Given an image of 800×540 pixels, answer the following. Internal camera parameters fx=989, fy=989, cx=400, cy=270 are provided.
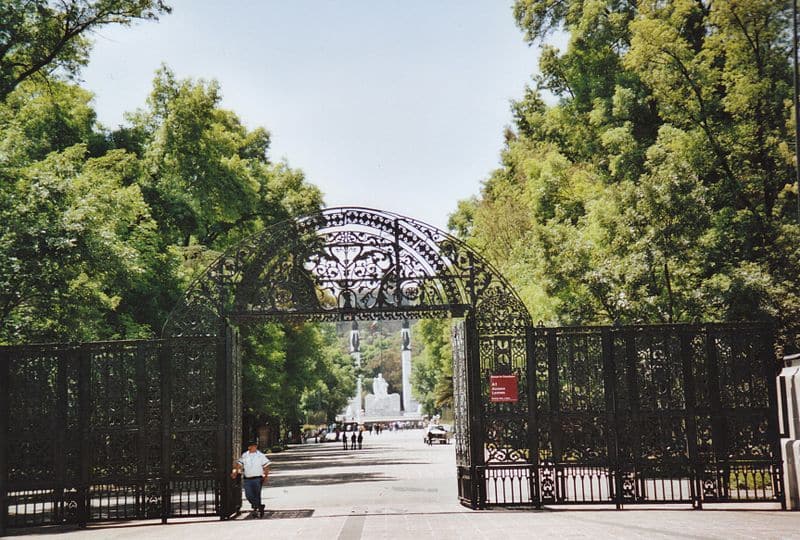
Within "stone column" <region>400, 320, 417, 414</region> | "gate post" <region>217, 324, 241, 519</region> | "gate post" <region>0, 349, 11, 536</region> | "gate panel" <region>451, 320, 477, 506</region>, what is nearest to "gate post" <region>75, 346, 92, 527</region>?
"gate post" <region>0, 349, 11, 536</region>

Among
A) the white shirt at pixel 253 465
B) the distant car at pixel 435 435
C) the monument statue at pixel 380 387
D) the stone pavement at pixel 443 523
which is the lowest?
the distant car at pixel 435 435

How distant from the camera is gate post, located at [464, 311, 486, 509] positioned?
17047 millimetres

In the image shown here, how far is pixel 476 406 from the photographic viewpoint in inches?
677

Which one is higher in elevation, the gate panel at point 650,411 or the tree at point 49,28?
the tree at point 49,28

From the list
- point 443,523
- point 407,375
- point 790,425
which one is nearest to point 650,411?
point 790,425

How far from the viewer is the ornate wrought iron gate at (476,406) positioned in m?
16.9

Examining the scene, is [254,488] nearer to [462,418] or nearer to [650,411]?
[462,418]

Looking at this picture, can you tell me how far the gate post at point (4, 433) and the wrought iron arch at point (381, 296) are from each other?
2.73m

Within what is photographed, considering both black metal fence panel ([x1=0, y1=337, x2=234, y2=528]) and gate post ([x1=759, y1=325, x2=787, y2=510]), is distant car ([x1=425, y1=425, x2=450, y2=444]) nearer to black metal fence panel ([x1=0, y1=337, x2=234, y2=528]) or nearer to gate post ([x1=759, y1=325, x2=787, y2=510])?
black metal fence panel ([x1=0, y1=337, x2=234, y2=528])

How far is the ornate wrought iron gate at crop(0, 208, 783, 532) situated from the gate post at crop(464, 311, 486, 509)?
2cm

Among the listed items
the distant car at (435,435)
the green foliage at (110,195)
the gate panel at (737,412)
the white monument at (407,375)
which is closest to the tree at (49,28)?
the green foliage at (110,195)

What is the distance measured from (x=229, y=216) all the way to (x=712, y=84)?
18.5 meters

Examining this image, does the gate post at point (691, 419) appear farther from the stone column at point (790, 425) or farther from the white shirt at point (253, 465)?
the white shirt at point (253, 465)

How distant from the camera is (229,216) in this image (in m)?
37.0
